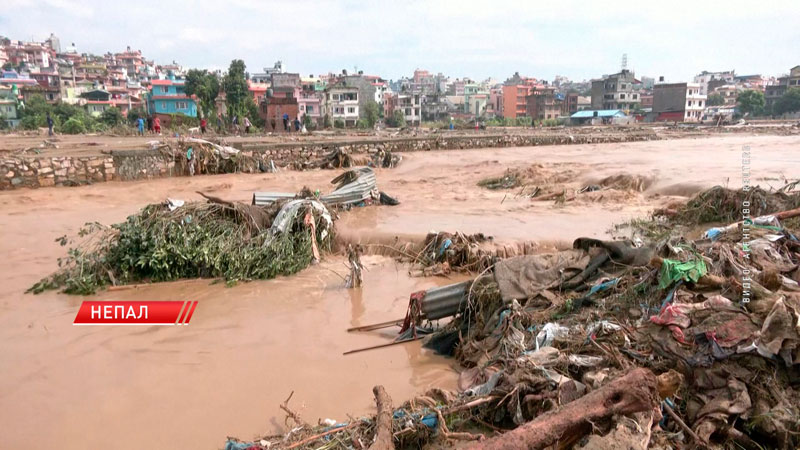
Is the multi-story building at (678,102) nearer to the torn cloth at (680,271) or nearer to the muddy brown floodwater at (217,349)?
the muddy brown floodwater at (217,349)

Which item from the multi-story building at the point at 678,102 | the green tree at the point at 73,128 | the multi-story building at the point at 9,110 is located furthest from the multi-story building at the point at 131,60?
the multi-story building at the point at 678,102

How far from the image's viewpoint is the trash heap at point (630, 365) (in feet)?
9.89

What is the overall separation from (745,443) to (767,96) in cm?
8440

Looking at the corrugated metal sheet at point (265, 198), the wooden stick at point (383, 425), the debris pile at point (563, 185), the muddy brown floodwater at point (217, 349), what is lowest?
the muddy brown floodwater at point (217, 349)

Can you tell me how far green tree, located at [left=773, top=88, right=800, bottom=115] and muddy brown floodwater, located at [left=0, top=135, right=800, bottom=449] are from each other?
66693 mm

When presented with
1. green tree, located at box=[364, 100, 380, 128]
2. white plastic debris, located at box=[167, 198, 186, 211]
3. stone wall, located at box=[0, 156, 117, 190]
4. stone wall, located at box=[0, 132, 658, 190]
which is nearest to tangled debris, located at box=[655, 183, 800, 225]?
white plastic debris, located at box=[167, 198, 186, 211]

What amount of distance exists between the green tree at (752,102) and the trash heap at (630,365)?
70.7 meters

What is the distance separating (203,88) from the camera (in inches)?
1574

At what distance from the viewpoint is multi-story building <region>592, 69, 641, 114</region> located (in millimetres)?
69312

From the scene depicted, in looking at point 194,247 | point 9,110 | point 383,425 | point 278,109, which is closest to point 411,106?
point 278,109

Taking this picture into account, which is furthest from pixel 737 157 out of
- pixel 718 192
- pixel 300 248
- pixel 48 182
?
pixel 48 182

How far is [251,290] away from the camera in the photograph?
717cm

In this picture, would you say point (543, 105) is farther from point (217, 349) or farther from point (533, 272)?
point (217, 349)

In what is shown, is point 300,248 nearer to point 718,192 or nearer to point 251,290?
point 251,290
